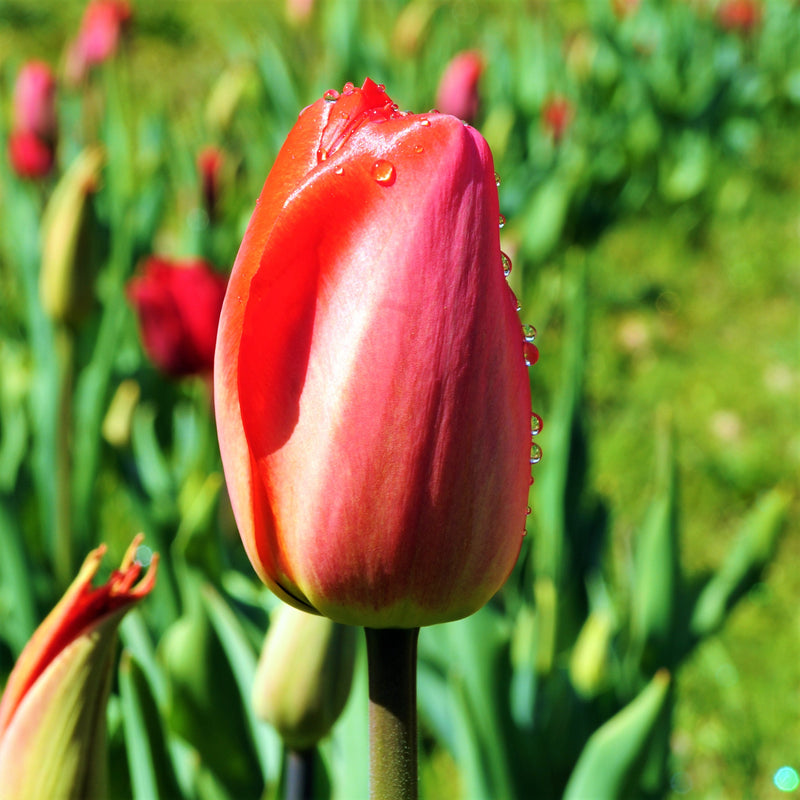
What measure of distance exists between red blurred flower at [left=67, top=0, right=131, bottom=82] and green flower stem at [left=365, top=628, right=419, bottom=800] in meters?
2.43

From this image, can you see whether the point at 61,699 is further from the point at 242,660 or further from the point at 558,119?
the point at 558,119

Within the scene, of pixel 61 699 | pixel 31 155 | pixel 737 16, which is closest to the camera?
pixel 61 699

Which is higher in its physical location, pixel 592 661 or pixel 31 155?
pixel 31 155

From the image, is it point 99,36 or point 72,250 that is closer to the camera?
point 72,250

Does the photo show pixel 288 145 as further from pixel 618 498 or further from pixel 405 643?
pixel 618 498

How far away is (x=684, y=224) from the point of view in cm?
348

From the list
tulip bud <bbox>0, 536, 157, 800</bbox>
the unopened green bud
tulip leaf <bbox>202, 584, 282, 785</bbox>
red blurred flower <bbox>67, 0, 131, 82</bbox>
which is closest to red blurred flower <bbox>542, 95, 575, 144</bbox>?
red blurred flower <bbox>67, 0, 131, 82</bbox>

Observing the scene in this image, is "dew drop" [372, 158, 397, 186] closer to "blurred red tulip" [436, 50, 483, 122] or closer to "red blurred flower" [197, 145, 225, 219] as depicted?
"red blurred flower" [197, 145, 225, 219]

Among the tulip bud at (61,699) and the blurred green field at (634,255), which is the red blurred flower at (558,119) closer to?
the blurred green field at (634,255)

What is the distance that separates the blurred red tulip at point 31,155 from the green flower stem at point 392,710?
1718mm

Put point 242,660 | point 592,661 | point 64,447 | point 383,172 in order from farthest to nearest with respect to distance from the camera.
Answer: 1. point 64,447
2. point 592,661
3. point 242,660
4. point 383,172

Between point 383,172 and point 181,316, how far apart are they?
986mm

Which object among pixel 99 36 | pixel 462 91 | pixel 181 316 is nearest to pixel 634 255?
pixel 462 91

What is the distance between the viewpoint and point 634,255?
334 centimetres
